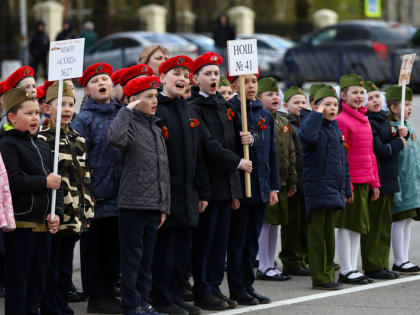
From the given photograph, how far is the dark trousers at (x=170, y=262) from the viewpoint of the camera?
357 inches

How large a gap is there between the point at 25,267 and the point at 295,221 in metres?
3.81

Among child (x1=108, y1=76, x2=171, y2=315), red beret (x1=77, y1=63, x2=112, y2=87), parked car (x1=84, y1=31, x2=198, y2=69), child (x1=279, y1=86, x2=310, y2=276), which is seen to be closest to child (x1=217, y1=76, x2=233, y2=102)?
red beret (x1=77, y1=63, x2=112, y2=87)

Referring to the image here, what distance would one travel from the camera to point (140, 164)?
28.3ft

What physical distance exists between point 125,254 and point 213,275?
1.06 meters

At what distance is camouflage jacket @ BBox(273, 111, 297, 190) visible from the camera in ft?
36.3

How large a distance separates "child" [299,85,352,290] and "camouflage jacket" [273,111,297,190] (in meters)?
0.77

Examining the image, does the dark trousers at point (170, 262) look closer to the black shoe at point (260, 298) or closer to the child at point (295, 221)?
the black shoe at point (260, 298)

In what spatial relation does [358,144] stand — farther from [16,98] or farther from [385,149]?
[16,98]

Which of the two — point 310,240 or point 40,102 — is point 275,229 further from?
point 40,102

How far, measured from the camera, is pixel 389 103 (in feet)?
37.6

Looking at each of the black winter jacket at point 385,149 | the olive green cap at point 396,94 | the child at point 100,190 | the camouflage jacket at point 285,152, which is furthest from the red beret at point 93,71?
the olive green cap at point 396,94

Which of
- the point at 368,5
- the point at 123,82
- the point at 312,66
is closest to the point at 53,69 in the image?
the point at 123,82

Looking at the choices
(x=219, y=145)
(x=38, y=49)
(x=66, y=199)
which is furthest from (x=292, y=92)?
(x=38, y=49)

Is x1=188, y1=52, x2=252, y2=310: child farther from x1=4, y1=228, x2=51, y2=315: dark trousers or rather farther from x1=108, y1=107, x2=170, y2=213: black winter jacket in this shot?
x1=4, y1=228, x2=51, y2=315: dark trousers
